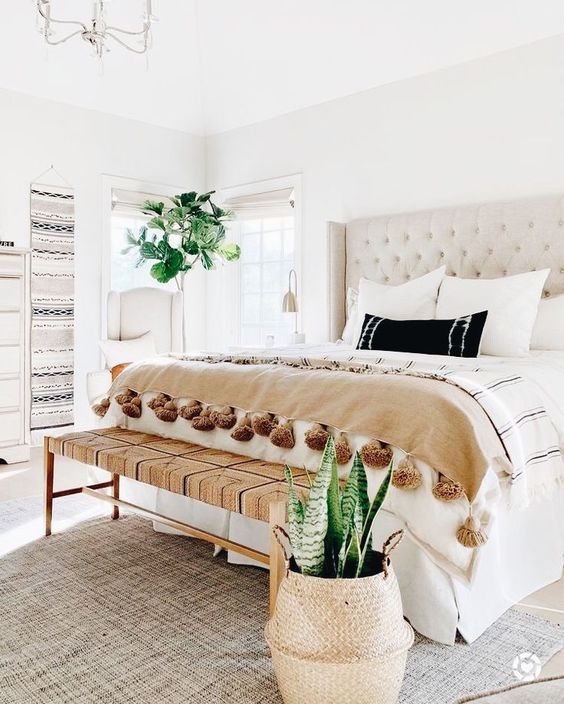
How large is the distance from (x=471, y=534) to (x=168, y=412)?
1.44 meters

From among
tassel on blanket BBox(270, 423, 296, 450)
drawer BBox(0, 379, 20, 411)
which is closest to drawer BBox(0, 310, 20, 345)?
drawer BBox(0, 379, 20, 411)

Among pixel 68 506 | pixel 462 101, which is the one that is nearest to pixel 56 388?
pixel 68 506

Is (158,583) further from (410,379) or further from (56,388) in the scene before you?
(56,388)

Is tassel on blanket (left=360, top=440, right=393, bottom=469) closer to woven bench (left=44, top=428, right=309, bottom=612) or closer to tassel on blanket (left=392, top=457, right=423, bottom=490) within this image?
tassel on blanket (left=392, top=457, right=423, bottom=490)

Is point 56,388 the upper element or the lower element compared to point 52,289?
lower

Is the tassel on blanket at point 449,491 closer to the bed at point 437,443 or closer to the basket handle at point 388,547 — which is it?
the bed at point 437,443

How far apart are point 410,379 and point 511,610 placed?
0.84 m

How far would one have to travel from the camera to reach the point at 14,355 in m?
4.38

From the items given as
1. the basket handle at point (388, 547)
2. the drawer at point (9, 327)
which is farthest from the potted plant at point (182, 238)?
the basket handle at point (388, 547)

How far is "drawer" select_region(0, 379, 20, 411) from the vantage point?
4.34 m

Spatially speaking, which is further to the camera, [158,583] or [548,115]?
[548,115]

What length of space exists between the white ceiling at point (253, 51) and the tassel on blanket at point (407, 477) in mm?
3021

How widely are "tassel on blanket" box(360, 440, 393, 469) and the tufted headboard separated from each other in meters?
2.11

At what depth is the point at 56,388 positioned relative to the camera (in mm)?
5129
